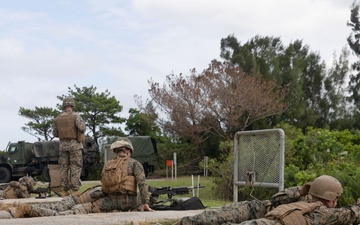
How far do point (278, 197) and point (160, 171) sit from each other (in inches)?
1061

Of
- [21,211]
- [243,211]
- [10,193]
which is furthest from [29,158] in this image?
[243,211]

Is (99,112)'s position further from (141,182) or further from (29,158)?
(141,182)

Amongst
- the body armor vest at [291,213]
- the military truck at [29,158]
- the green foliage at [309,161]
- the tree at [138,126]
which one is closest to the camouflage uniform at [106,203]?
the body armor vest at [291,213]

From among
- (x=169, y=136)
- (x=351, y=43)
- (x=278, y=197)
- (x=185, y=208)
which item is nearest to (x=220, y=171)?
(x=185, y=208)

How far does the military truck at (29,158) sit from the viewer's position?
100 ft

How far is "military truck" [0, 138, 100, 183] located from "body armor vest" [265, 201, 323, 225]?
24.4m

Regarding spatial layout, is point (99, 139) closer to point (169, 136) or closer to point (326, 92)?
point (169, 136)

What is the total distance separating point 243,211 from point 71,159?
6146 mm

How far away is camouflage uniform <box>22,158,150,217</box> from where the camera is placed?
8711 millimetres

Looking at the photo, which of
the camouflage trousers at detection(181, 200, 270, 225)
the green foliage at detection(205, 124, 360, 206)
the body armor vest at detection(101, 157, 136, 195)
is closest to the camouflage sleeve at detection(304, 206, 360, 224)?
the camouflage trousers at detection(181, 200, 270, 225)

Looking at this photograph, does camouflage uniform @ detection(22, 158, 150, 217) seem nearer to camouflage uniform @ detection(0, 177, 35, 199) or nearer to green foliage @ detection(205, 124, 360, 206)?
camouflage uniform @ detection(0, 177, 35, 199)

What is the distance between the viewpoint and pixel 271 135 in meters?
8.70

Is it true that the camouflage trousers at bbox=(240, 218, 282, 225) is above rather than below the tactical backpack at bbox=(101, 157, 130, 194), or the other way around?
below

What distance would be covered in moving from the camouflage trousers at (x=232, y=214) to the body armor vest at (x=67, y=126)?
5991mm
